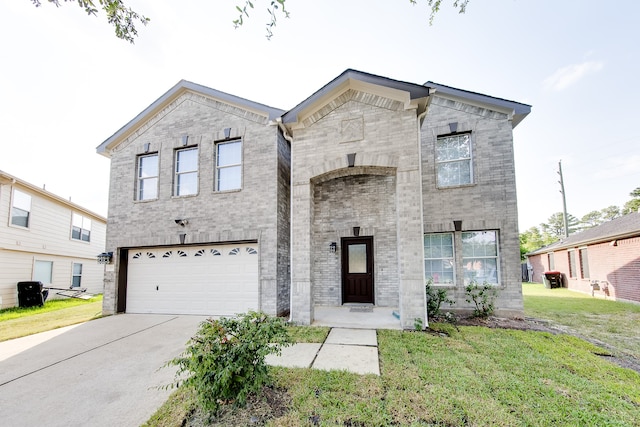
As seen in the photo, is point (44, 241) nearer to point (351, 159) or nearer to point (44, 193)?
point (44, 193)

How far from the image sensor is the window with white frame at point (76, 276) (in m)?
13.9

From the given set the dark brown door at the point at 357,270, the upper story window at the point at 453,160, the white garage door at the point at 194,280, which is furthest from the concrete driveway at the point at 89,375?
the upper story window at the point at 453,160

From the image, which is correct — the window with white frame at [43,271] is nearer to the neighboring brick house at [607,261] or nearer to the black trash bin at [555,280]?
the neighboring brick house at [607,261]

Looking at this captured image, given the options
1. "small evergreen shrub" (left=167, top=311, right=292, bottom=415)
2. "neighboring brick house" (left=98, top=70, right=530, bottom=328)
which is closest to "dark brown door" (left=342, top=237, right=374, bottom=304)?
"neighboring brick house" (left=98, top=70, right=530, bottom=328)

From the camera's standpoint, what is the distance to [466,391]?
331cm

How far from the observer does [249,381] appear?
9.70 feet

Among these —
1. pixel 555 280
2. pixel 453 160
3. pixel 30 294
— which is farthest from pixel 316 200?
pixel 555 280

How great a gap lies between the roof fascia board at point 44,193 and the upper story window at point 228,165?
888cm

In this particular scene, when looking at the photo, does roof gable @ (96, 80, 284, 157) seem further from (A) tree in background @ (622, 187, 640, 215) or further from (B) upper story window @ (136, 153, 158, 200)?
(A) tree in background @ (622, 187, 640, 215)

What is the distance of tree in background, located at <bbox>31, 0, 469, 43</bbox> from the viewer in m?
3.19

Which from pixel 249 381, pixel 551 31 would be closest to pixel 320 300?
pixel 249 381

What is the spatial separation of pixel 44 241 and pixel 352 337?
1480cm

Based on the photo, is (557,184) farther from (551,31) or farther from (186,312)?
(186,312)

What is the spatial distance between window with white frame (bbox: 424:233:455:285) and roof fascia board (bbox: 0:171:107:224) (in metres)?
15.6
